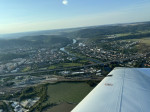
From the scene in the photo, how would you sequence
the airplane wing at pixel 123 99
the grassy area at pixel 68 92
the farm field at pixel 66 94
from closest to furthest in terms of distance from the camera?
the airplane wing at pixel 123 99 < the farm field at pixel 66 94 < the grassy area at pixel 68 92

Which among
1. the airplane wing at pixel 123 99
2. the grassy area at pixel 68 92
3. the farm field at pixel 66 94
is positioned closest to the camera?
the airplane wing at pixel 123 99

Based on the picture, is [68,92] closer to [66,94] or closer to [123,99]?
[66,94]

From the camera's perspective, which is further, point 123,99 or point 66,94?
point 66,94

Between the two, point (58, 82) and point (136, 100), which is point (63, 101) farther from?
point (136, 100)

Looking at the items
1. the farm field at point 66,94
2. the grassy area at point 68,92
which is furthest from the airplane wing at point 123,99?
the grassy area at point 68,92

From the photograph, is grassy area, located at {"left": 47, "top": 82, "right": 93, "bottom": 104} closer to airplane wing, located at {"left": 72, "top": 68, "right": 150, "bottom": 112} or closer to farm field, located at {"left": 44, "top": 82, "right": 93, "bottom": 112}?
farm field, located at {"left": 44, "top": 82, "right": 93, "bottom": 112}

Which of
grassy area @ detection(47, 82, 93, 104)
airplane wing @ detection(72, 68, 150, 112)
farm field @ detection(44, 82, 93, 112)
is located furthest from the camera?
grassy area @ detection(47, 82, 93, 104)

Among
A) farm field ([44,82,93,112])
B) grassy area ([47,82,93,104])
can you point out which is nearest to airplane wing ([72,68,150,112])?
farm field ([44,82,93,112])

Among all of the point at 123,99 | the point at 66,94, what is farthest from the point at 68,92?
the point at 123,99

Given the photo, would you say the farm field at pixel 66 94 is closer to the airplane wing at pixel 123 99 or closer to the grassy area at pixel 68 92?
the grassy area at pixel 68 92
